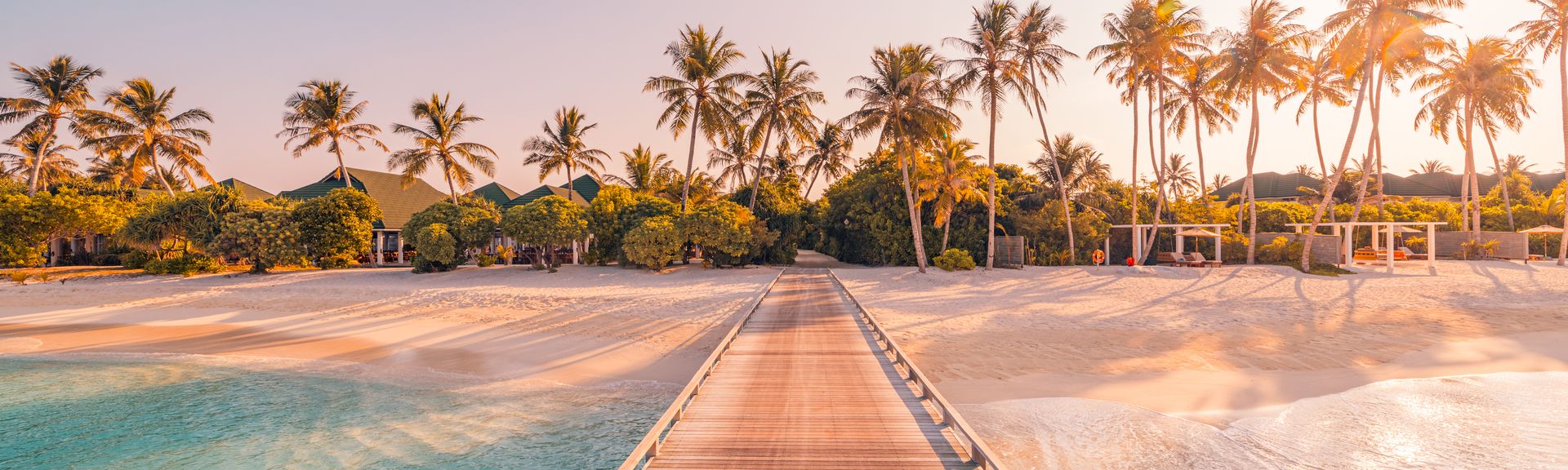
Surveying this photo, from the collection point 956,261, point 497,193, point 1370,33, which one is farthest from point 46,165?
point 1370,33

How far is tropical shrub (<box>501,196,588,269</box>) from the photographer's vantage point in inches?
953

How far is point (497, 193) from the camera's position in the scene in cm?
3797

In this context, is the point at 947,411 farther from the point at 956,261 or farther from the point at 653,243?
the point at 956,261

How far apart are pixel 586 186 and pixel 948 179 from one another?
91.4ft

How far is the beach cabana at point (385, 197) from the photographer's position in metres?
31.6

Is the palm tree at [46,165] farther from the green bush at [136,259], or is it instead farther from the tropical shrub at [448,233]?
the tropical shrub at [448,233]

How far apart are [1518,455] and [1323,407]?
1605 mm

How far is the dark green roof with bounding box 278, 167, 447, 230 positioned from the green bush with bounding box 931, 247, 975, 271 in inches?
1114

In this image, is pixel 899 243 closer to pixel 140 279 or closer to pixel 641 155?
pixel 641 155

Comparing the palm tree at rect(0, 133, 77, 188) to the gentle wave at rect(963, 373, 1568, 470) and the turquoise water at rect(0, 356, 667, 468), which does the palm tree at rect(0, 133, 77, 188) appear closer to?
the turquoise water at rect(0, 356, 667, 468)

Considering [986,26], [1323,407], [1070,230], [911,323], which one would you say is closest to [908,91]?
[986,26]

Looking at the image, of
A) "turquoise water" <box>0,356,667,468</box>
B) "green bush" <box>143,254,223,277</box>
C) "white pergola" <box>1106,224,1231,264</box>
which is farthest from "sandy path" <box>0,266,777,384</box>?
"white pergola" <box>1106,224,1231,264</box>

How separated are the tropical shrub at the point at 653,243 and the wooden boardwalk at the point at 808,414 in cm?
1440

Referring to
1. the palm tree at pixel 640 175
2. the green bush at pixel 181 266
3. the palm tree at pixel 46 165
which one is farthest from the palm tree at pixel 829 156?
the palm tree at pixel 46 165
